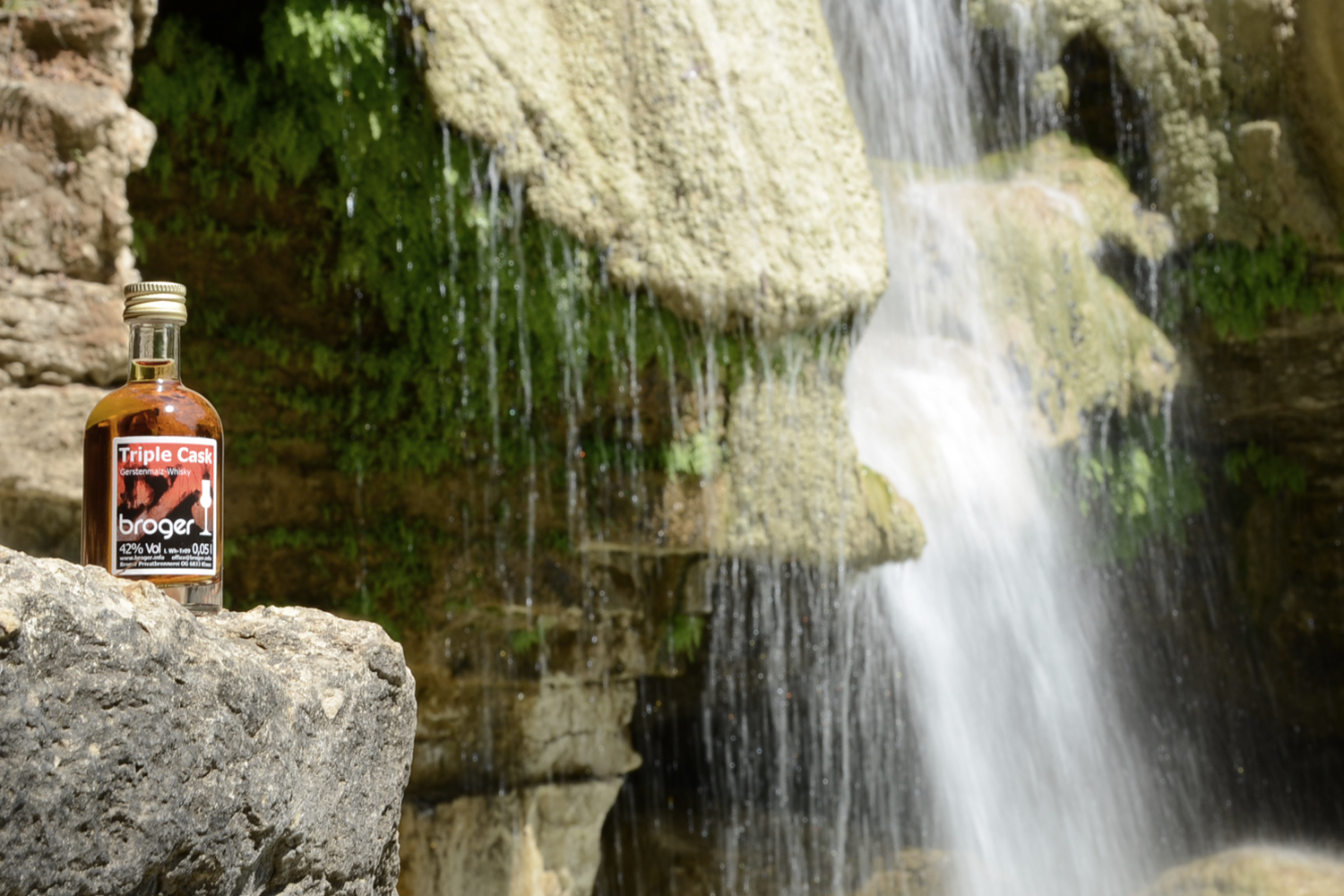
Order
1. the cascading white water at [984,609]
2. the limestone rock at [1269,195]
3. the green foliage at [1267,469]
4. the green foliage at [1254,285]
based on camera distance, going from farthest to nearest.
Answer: the green foliage at [1267,469]
the green foliage at [1254,285]
the limestone rock at [1269,195]
the cascading white water at [984,609]

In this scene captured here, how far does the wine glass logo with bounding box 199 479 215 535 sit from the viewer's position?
6.23 feet

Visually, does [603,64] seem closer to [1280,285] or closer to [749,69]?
[749,69]

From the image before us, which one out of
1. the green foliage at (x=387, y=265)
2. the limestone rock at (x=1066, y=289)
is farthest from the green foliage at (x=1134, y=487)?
the green foliage at (x=387, y=265)

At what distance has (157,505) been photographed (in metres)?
1.86

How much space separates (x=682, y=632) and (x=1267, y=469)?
17.5 ft

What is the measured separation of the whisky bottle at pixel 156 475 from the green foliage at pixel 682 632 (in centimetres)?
427

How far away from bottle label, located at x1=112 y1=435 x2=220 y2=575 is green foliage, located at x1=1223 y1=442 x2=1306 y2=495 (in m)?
8.59

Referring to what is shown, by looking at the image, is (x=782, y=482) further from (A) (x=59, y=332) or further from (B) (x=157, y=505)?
(B) (x=157, y=505)

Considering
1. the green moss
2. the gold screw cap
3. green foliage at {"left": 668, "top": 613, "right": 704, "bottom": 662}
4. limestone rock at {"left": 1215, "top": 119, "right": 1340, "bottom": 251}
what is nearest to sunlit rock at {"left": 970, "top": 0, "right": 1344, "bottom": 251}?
limestone rock at {"left": 1215, "top": 119, "right": 1340, "bottom": 251}

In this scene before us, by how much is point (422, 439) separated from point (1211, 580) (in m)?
6.58

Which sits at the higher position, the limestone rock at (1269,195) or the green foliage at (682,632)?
the limestone rock at (1269,195)

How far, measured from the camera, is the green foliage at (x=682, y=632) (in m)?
6.11

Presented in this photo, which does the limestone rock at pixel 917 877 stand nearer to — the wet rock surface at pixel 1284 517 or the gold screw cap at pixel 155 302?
the wet rock surface at pixel 1284 517

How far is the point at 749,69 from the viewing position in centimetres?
551
